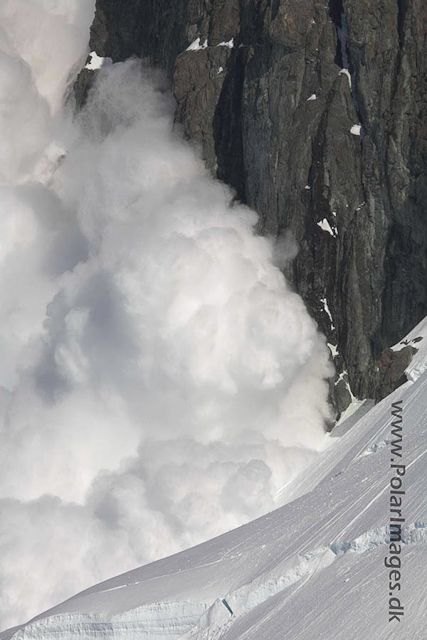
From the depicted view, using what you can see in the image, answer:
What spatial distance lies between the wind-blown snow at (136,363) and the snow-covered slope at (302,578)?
17890 millimetres

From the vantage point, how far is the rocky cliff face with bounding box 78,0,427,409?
86.0 m

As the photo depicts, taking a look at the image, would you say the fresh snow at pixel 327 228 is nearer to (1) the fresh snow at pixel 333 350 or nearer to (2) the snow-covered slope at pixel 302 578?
(1) the fresh snow at pixel 333 350

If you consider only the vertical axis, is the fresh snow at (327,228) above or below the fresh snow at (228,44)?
below

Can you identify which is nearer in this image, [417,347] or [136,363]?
[417,347]

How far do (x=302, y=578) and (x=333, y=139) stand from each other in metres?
39.3

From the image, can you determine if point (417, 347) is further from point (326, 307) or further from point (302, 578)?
point (302, 578)

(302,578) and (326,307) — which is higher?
(302,578)

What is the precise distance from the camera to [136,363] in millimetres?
100500

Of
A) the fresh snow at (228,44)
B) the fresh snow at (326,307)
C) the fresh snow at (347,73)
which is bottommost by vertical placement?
the fresh snow at (326,307)

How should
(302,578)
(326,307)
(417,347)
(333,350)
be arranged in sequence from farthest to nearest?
1. (326,307)
2. (333,350)
3. (417,347)
4. (302,578)

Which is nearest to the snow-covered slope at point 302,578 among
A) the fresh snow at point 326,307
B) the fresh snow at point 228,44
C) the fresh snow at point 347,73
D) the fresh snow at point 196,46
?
the fresh snow at point 326,307

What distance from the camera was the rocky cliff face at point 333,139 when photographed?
86000 millimetres

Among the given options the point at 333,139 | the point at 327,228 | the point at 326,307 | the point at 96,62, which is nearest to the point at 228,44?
the point at 333,139

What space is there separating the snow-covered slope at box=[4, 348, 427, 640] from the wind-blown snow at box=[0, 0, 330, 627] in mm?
17890
